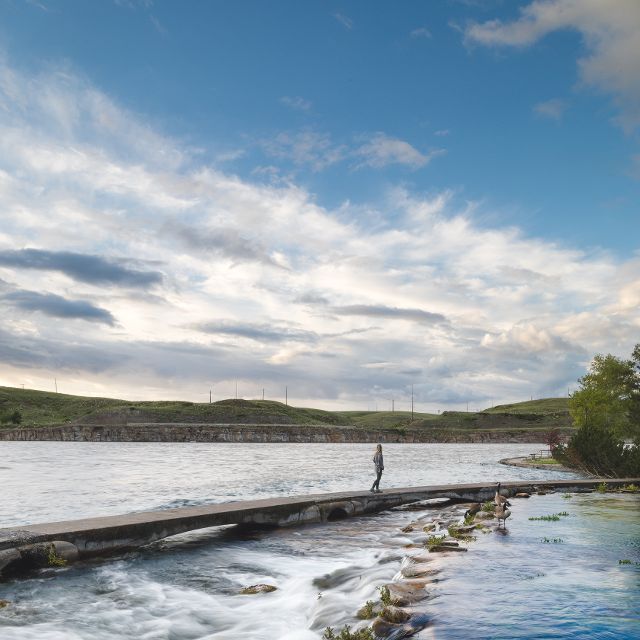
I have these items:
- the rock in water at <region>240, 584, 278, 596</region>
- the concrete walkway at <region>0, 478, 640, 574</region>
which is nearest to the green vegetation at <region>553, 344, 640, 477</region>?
the concrete walkway at <region>0, 478, 640, 574</region>

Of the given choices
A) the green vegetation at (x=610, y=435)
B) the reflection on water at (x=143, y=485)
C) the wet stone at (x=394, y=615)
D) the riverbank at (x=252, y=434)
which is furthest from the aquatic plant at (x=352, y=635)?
the riverbank at (x=252, y=434)

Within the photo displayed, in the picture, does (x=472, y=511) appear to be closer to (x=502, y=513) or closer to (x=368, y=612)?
(x=502, y=513)

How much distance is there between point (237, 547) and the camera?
68.0 feet

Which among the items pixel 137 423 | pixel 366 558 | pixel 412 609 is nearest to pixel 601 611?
pixel 412 609

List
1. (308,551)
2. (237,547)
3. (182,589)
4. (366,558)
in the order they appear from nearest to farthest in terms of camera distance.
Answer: (182,589)
(366,558)
(308,551)
(237,547)

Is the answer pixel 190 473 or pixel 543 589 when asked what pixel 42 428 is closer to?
pixel 190 473

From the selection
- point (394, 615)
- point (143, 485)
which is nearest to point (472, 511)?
point (394, 615)

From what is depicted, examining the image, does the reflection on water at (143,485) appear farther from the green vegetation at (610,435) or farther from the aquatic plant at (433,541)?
the aquatic plant at (433,541)

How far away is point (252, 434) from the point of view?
16912 cm

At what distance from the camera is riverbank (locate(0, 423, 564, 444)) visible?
6014 inches

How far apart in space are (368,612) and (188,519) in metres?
9.99

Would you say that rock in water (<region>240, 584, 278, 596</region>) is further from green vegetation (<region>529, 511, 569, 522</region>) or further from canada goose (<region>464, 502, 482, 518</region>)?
green vegetation (<region>529, 511, 569, 522</region>)

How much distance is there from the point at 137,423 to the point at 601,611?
556ft

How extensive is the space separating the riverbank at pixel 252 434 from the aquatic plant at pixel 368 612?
152743 millimetres
